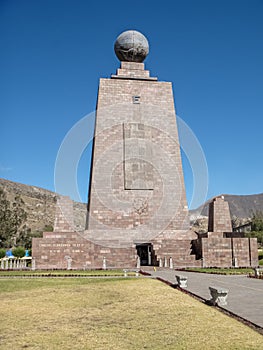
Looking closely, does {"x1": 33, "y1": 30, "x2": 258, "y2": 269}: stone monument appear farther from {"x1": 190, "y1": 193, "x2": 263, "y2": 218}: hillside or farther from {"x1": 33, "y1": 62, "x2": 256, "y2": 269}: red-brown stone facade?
{"x1": 190, "y1": 193, "x2": 263, "y2": 218}: hillside

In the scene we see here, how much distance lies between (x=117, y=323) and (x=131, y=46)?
23.6 metres

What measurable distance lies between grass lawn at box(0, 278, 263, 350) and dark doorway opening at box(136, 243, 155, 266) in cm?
1252

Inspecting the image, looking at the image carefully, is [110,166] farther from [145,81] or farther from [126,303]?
[126,303]

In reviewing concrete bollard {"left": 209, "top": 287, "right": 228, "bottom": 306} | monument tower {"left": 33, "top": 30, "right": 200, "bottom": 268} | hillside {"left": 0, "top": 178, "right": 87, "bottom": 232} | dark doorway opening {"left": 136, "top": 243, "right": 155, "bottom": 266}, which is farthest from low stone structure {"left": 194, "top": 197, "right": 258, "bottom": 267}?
hillside {"left": 0, "top": 178, "right": 87, "bottom": 232}

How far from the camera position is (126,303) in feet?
25.4

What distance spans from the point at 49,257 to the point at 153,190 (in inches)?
315

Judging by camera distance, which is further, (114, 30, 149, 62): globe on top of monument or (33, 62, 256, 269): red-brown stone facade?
(114, 30, 149, 62): globe on top of monument

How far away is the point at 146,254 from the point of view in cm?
2266

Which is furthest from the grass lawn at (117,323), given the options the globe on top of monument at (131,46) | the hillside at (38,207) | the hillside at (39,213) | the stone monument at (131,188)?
the hillside at (39,213)

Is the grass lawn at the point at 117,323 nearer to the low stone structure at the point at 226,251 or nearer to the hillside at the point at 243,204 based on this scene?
the low stone structure at the point at 226,251

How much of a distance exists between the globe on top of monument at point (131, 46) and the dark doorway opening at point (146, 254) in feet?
45.0

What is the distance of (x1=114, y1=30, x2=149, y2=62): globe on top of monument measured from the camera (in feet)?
86.2

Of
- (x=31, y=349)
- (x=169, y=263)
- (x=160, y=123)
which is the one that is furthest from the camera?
(x=160, y=123)

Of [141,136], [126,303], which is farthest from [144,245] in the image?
[126,303]
